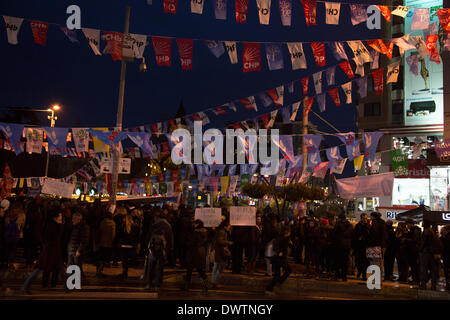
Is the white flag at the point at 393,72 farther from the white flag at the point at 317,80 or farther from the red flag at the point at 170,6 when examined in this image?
the red flag at the point at 170,6

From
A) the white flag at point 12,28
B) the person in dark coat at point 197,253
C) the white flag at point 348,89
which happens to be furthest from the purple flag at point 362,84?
the white flag at point 12,28

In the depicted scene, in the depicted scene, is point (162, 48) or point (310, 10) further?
point (162, 48)

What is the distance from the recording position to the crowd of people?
10328 millimetres

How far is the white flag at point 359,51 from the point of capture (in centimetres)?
1496

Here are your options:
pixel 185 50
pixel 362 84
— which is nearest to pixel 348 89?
pixel 362 84

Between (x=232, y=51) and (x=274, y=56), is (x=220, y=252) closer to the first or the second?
(x=232, y=51)

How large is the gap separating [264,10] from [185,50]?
9.91 feet

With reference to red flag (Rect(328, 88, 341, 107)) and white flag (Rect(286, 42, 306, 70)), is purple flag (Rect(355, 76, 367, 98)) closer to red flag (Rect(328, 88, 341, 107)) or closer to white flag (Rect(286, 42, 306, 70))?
red flag (Rect(328, 88, 341, 107))

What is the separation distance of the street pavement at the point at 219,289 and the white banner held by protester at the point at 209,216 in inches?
65.7

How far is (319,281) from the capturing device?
1270 cm

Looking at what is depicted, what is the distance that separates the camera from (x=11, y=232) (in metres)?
12.3

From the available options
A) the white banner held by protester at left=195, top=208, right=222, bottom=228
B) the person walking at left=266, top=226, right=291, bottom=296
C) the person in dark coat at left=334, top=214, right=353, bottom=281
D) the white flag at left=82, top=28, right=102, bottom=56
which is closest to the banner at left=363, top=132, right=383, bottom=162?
the person in dark coat at left=334, top=214, right=353, bottom=281

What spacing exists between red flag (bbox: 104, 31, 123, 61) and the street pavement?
703 centimetres
